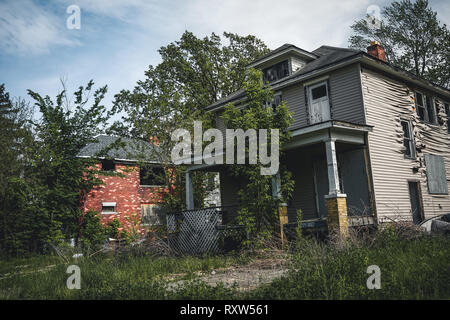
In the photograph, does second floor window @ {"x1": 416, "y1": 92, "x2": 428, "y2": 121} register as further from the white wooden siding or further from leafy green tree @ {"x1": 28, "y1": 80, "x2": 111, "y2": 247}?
leafy green tree @ {"x1": 28, "y1": 80, "x2": 111, "y2": 247}

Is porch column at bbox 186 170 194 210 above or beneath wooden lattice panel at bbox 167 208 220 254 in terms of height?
above

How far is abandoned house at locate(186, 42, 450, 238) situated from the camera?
11.6 m

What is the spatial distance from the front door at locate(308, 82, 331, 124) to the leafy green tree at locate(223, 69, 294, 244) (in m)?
3.57

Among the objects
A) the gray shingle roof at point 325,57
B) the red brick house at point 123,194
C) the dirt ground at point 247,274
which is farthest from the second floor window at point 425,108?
the red brick house at point 123,194

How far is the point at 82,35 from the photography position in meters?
10.3

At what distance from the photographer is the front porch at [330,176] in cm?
1056

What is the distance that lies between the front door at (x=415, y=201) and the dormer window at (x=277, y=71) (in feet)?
22.9

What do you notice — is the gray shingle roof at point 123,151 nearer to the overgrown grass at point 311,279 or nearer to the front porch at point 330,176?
the front porch at point 330,176

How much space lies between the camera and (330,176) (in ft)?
34.9

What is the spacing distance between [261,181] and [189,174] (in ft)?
18.8

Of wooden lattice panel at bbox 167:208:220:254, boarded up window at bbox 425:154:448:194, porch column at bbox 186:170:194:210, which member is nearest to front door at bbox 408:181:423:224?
boarded up window at bbox 425:154:448:194

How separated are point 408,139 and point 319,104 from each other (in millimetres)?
3984
